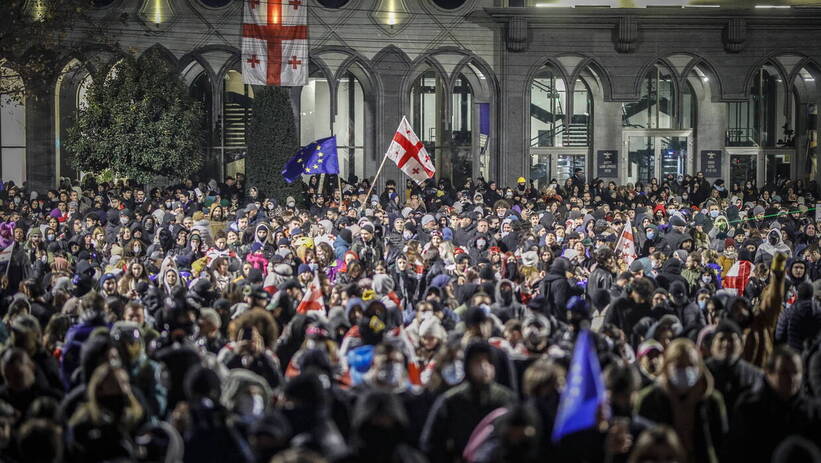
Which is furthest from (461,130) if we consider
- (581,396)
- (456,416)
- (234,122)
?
(581,396)

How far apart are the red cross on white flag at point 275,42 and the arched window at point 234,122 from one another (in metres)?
3.14

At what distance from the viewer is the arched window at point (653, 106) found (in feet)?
121

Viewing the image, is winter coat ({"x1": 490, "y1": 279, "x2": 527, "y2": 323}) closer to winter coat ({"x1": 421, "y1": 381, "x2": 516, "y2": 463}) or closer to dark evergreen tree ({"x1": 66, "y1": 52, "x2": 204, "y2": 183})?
winter coat ({"x1": 421, "y1": 381, "x2": 516, "y2": 463})

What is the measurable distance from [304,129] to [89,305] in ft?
84.0

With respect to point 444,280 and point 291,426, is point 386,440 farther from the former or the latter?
point 444,280

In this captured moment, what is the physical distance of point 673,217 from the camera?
2125 centimetres

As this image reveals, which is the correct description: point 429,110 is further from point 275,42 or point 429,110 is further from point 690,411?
point 690,411

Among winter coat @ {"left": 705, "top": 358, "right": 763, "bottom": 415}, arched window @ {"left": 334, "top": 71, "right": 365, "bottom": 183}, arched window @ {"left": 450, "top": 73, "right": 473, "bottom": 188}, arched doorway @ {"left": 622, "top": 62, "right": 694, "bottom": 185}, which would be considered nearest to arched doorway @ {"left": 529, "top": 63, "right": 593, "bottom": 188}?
arched doorway @ {"left": 622, "top": 62, "right": 694, "bottom": 185}

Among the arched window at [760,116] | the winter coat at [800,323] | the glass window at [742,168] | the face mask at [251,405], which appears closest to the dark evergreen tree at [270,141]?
the glass window at [742,168]

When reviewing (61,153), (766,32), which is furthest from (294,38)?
(766,32)

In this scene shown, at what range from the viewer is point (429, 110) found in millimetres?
36312

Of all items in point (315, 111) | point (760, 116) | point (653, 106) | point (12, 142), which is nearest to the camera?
point (12, 142)

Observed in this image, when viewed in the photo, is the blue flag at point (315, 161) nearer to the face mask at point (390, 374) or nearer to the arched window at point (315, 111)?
the arched window at point (315, 111)

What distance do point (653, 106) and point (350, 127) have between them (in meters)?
8.99
